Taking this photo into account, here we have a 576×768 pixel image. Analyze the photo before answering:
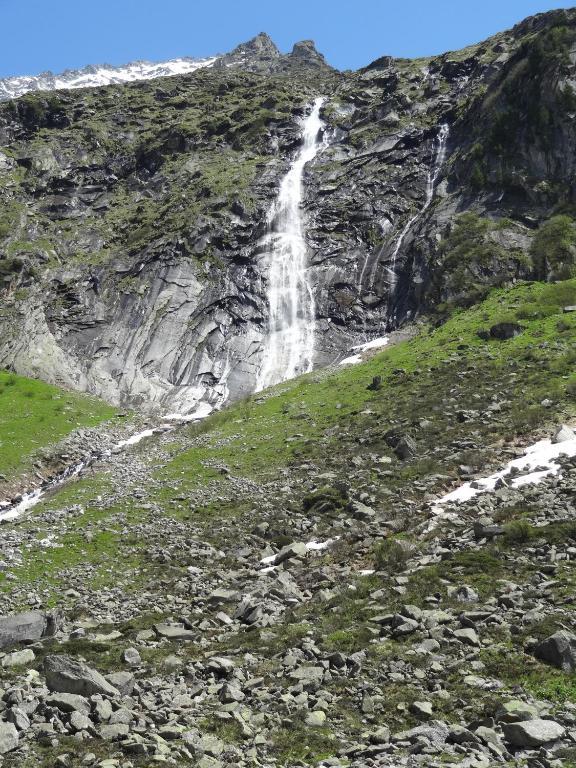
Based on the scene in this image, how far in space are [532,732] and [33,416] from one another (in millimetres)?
46736

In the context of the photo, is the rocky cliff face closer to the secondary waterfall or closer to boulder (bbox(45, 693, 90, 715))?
the secondary waterfall

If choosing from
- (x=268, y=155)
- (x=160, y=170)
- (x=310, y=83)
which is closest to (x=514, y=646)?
(x=268, y=155)

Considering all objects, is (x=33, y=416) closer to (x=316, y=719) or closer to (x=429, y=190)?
(x=316, y=719)

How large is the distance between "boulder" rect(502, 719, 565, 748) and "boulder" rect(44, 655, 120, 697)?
275 inches

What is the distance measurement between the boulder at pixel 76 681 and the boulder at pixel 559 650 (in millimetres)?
7917

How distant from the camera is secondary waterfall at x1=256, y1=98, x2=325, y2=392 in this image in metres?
63.9

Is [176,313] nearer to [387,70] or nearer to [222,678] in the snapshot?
[222,678]

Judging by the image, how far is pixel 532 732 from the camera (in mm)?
9172

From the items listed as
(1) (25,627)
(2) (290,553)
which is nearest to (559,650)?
(2) (290,553)

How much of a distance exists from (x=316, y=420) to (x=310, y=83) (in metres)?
106

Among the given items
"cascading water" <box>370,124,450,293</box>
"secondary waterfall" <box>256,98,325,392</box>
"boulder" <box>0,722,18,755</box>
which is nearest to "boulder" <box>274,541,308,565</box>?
"boulder" <box>0,722,18,755</box>

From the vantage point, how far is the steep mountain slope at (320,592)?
10.2m

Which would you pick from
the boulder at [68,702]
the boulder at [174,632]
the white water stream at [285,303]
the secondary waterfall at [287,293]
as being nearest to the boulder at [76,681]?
the boulder at [68,702]

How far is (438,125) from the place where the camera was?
8556 centimetres
